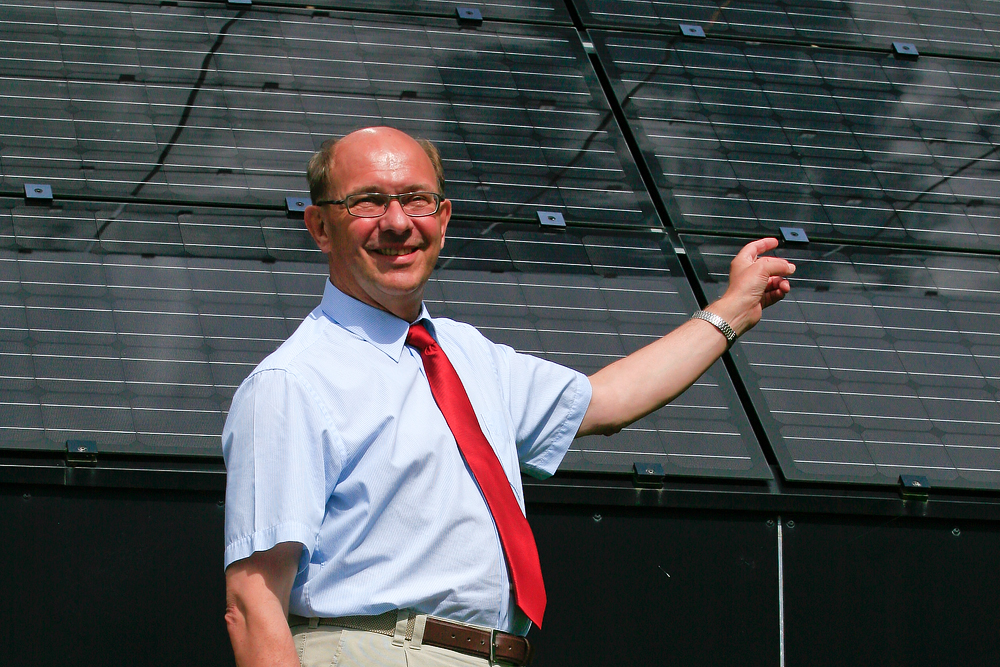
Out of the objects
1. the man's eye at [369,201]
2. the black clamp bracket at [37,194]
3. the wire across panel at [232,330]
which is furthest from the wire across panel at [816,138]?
the black clamp bracket at [37,194]

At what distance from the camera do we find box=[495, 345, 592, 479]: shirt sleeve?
114 inches

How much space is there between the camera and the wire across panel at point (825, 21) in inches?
219

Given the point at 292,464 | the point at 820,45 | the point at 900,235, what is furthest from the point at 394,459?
the point at 820,45

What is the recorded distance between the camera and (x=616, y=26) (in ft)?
17.9

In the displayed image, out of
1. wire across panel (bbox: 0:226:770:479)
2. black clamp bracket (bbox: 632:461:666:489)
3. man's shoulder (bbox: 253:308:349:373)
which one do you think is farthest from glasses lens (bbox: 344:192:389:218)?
black clamp bracket (bbox: 632:461:666:489)

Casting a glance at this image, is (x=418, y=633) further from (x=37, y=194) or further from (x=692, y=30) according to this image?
(x=692, y=30)

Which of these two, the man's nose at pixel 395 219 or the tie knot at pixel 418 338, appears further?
the tie knot at pixel 418 338

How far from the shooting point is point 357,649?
227 centimetres

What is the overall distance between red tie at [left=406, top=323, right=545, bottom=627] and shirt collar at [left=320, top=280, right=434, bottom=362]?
0.09 metres

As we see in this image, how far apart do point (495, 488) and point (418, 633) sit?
350 millimetres

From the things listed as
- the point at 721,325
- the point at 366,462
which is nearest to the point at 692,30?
the point at 721,325

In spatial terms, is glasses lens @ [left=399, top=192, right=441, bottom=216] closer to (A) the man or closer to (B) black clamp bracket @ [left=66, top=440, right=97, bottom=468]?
(A) the man

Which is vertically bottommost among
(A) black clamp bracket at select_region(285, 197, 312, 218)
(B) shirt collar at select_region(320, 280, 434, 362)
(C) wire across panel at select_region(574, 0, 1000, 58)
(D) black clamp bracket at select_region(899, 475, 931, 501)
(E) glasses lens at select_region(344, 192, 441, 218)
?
(B) shirt collar at select_region(320, 280, 434, 362)

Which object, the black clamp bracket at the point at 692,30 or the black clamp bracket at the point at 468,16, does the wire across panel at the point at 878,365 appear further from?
the black clamp bracket at the point at 468,16
